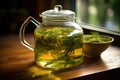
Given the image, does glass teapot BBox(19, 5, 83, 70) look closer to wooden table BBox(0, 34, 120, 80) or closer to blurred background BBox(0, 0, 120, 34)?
wooden table BBox(0, 34, 120, 80)

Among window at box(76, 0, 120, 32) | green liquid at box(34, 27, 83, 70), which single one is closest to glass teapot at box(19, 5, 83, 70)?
green liquid at box(34, 27, 83, 70)

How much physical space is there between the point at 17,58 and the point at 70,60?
9.7 inches

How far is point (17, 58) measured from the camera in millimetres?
956

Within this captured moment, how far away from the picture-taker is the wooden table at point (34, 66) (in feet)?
2.54

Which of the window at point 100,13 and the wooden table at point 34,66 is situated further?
the window at point 100,13

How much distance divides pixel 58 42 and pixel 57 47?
17mm

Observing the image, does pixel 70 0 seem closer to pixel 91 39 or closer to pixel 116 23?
pixel 116 23

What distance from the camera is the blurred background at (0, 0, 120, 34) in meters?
1.35

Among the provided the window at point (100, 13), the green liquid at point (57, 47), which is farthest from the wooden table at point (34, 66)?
A: the window at point (100, 13)

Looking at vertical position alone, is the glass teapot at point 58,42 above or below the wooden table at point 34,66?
above

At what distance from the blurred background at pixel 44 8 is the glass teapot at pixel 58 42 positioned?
51 cm

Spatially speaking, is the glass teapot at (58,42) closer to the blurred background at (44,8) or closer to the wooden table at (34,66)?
the wooden table at (34,66)

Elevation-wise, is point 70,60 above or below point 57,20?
below

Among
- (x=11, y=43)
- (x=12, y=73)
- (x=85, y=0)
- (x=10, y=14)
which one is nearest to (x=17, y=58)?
(x=12, y=73)
